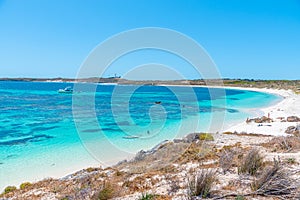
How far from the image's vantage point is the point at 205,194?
5047 mm

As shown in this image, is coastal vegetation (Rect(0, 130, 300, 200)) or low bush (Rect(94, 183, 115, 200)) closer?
coastal vegetation (Rect(0, 130, 300, 200))

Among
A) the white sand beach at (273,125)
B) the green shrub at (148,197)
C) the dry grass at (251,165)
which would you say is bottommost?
the white sand beach at (273,125)

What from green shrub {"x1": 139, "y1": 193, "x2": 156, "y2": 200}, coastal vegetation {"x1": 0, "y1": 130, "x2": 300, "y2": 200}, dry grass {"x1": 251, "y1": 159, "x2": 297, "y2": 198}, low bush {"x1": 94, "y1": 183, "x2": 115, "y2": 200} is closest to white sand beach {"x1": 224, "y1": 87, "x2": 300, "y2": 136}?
coastal vegetation {"x1": 0, "y1": 130, "x2": 300, "y2": 200}

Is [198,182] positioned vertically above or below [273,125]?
above

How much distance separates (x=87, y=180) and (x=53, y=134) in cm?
1400

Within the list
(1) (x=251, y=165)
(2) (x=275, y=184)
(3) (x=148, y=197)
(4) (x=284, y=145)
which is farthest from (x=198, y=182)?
(4) (x=284, y=145)

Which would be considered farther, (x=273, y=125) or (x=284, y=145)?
(x=273, y=125)

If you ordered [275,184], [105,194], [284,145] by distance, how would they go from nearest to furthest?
1. [275,184]
2. [105,194]
3. [284,145]

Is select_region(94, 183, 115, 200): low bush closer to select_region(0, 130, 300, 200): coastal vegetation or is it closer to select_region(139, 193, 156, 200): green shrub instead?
select_region(0, 130, 300, 200): coastal vegetation

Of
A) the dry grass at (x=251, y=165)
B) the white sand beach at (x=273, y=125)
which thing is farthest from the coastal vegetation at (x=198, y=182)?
the white sand beach at (x=273, y=125)

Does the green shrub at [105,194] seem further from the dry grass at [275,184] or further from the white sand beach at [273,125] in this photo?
the white sand beach at [273,125]

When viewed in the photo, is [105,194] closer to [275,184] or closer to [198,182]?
[198,182]

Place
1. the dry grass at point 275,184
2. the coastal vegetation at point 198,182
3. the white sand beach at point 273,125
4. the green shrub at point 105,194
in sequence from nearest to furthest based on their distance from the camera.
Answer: the dry grass at point 275,184 → the coastal vegetation at point 198,182 → the green shrub at point 105,194 → the white sand beach at point 273,125

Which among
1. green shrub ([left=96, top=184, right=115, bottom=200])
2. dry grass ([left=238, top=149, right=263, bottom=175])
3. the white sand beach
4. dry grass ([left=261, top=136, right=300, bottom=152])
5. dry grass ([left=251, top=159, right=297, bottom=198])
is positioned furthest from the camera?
the white sand beach
